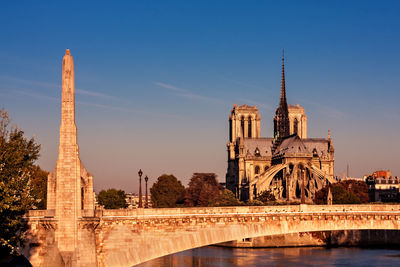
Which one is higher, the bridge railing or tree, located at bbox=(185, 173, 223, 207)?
tree, located at bbox=(185, 173, 223, 207)

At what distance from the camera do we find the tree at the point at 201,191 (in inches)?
5002

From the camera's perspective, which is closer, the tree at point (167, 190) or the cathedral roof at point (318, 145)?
the tree at point (167, 190)

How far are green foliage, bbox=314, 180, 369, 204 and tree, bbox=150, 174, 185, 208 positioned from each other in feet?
88.8

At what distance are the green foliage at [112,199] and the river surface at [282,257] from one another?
42.5m

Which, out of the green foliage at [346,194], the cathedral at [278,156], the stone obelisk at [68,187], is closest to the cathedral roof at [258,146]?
the cathedral at [278,156]

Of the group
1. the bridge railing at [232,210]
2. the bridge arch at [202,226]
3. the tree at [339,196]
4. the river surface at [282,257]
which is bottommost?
the river surface at [282,257]

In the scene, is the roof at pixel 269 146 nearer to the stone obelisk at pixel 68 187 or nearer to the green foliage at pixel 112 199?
the green foliage at pixel 112 199

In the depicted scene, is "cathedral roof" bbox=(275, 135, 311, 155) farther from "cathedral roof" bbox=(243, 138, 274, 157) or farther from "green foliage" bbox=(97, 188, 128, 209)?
"green foliage" bbox=(97, 188, 128, 209)

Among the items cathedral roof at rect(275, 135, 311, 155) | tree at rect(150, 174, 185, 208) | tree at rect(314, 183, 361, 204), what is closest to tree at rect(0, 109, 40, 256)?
tree at rect(314, 183, 361, 204)

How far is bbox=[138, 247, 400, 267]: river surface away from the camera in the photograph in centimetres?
7144

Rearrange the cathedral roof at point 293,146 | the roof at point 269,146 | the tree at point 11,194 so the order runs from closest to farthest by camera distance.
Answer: the tree at point 11,194 < the cathedral roof at point 293,146 < the roof at point 269,146

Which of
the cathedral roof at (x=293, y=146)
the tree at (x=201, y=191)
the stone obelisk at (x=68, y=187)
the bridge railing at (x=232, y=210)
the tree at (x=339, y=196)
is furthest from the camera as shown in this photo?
the cathedral roof at (x=293, y=146)

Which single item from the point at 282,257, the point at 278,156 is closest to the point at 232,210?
the point at 282,257

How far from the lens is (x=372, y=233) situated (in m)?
95.0
